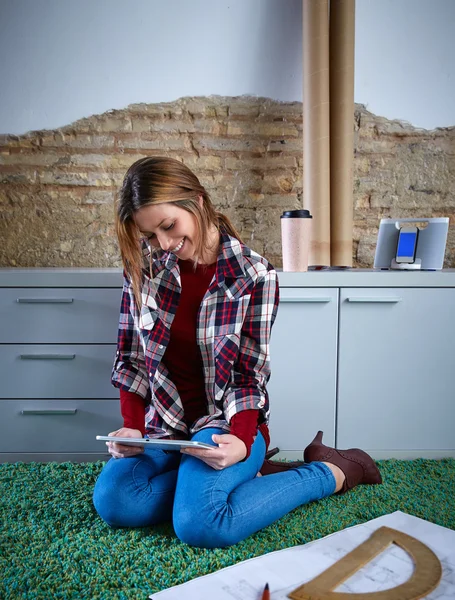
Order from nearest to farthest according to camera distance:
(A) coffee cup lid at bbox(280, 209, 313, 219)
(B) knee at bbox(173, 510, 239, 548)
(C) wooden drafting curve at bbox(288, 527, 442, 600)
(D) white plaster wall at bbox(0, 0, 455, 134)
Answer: (C) wooden drafting curve at bbox(288, 527, 442, 600), (B) knee at bbox(173, 510, 239, 548), (A) coffee cup lid at bbox(280, 209, 313, 219), (D) white plaster wall at bbox(0, 0, 455, 134)

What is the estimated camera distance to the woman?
1.44 metres

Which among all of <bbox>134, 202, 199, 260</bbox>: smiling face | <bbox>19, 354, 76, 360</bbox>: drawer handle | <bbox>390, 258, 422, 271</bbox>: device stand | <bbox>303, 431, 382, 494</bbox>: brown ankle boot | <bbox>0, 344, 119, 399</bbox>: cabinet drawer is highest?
<bbox>134, 202, 199, 260</bbox>: smiling face

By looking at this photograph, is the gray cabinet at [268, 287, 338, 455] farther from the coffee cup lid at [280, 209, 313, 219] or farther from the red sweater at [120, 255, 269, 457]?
the red sweater at [120, 255, 269, 457]

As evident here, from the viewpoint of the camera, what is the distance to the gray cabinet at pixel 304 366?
6.84ft

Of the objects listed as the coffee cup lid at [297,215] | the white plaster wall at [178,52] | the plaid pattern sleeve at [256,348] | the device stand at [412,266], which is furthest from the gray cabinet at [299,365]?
the white plaster wall at [178,52]

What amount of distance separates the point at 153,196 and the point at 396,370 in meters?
1.17

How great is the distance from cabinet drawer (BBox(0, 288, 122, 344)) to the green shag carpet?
1.54ft

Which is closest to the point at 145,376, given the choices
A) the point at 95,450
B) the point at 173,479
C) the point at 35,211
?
the point at 173,479

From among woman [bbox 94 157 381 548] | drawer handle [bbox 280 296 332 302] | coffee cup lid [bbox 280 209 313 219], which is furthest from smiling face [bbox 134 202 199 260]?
coffee cup lid [bbox 280 209 313 219]

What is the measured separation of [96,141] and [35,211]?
1.39 ft

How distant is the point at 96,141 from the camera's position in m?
2.60

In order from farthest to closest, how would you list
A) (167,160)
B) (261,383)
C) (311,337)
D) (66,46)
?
(66,46) → (311,337) → (261,383) → (167,160)

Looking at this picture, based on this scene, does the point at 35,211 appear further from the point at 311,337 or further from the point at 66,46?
the point at 311,337

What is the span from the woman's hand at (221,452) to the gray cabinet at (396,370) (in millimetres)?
764
